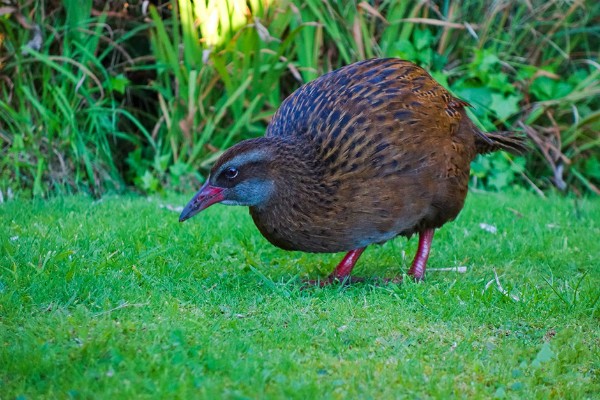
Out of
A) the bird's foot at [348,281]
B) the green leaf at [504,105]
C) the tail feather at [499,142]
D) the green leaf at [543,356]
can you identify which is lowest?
the bird's foot at [348,281]

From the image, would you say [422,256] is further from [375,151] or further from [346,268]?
[375,151]

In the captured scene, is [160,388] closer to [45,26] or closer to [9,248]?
[9,248]

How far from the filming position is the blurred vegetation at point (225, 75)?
7055 millimetres

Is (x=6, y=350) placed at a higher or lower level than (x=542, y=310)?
higher

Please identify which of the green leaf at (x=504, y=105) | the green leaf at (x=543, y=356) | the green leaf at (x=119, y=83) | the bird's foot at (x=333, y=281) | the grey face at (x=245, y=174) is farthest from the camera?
the green leaf at (x=504, y=105)

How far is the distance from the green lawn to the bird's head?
448 millimetres

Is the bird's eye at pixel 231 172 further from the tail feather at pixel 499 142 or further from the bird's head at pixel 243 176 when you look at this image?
the tail feather at pixel 499 142

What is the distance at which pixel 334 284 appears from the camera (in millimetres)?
4871

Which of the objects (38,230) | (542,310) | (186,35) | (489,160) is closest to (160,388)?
(542,310)

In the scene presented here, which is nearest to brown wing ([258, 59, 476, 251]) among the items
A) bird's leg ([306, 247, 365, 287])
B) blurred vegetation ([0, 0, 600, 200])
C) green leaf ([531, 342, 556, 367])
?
bird's leg ([306, 247, 365, 287])

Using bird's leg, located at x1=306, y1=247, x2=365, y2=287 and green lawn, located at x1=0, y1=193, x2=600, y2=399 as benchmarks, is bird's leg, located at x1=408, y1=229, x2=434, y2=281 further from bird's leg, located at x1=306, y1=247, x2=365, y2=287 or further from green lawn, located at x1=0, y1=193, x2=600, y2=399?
bird's leg, located at x1=306, y1=247, x2=365, y2=287

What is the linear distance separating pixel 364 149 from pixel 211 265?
45.2 inches

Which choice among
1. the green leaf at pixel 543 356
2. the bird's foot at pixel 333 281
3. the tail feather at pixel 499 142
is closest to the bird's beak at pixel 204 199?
the bird's foot at pixel 333 281

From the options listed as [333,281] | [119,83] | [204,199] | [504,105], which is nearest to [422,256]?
[333,281]
